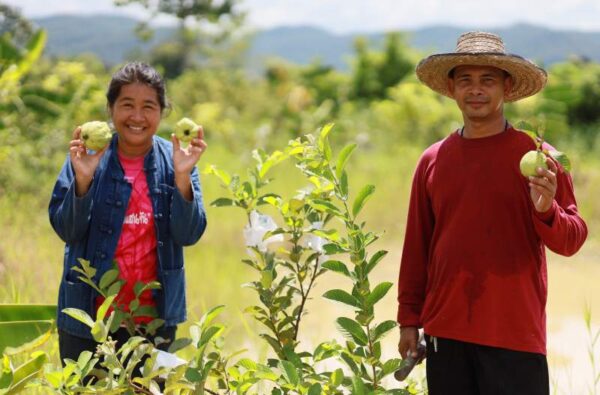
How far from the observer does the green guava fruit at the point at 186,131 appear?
196 centimetres

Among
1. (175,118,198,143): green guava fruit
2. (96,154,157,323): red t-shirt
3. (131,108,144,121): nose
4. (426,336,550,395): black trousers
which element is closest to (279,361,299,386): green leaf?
(426,336,550,395): black trousers

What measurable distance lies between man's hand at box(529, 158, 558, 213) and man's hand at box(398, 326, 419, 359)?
1.47ft

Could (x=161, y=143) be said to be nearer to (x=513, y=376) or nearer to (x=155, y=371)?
(x=155, y=371)

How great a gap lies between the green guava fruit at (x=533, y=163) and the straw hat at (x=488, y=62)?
30 centimetres

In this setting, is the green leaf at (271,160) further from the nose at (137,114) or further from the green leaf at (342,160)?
the nose at (137,114)

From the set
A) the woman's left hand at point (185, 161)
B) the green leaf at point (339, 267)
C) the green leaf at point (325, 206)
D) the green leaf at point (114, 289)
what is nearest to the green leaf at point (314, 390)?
the green leaf at point (339, 267)

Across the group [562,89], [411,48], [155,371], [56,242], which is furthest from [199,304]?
[411,48]

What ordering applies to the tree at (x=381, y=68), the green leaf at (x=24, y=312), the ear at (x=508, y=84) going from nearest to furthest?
the ear at (x=508, y=84)
the green leaf at (x=24, y=312)
the tree at (x=381, y=68)

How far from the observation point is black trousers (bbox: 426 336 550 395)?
5.75 ft

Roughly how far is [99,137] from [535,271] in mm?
1005

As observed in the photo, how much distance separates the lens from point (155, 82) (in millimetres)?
2035

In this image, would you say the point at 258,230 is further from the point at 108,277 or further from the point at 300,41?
the point at 300,41

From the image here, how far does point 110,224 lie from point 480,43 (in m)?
0.92

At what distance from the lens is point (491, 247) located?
1760 mm
